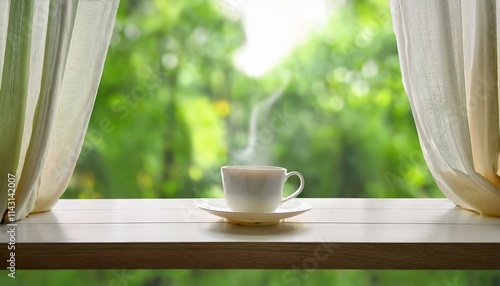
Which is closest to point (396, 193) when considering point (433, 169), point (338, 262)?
point (433, 169)

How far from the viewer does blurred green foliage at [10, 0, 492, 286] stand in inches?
57.9

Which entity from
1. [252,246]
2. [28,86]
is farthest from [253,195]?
[28,86]

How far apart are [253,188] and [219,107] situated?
54 cm

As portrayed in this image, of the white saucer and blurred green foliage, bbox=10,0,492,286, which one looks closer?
the white saucer

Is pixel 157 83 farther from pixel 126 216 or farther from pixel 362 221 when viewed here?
pixel 362 221

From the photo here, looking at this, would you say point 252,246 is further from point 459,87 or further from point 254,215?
point 459,87

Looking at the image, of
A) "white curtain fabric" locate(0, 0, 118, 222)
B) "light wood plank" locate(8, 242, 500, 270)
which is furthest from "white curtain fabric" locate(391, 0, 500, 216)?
"white curtain fabric" locate(0, 0, 118, 222)

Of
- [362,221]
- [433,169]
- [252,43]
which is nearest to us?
[362,221]

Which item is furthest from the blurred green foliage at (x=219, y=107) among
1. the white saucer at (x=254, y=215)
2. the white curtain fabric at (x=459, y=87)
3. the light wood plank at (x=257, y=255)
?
the light wood plank at (x=257, y=255)

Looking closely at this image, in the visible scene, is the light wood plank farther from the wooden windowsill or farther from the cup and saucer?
the cup and saucer

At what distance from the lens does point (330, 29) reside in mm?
1482

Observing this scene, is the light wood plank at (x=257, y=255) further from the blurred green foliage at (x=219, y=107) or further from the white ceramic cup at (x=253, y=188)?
the blurred green foliage at (x=219, y=107)

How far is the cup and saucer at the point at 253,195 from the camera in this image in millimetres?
961

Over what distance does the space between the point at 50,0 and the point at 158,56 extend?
1.52ft
